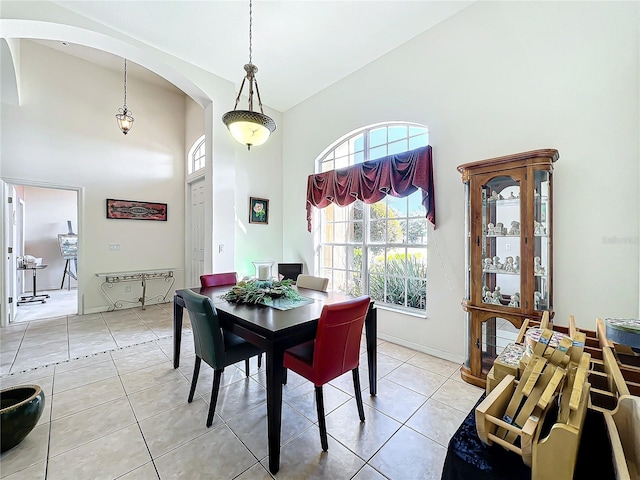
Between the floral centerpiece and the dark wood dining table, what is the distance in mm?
68

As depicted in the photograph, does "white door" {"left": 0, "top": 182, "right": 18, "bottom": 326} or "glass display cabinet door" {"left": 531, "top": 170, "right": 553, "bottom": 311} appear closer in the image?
"glass display cabinet door" {"left": 531, "top": 170, "right": 553, "bottom": 311}

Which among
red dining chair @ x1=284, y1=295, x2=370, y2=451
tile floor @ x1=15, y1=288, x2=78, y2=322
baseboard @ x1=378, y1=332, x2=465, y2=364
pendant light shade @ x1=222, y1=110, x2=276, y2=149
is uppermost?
pendant light shade @ x1=222, y1=110, x2=276, y2=149

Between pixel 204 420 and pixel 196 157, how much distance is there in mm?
4862

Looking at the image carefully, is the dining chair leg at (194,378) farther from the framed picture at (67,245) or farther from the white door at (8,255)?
the framed picture at (67,245)

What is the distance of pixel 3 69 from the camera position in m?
3.16

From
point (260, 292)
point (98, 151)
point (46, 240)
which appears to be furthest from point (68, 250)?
point (260, 292)

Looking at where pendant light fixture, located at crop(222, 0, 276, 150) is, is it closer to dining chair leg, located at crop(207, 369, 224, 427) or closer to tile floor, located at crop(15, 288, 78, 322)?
dining chair leg, located at crop(207, 369, 224, 427)

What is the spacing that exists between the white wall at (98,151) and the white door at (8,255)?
1.10ft

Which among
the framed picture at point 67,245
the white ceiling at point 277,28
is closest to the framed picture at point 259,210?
the white ceiling at point 277,28

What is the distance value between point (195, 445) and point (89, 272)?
13.8 ft

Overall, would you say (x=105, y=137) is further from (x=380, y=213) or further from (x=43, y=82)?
(x=380, y=213)

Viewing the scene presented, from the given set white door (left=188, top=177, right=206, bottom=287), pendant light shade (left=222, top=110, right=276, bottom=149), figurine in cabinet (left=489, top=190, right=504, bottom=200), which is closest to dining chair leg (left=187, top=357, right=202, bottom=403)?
pendant light shade (left=222, top=110, right=276, bottom=149)

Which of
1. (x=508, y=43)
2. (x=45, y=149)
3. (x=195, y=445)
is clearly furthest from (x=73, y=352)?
(x=508, y=43)

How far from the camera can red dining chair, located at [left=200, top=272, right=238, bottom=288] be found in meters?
2.91
